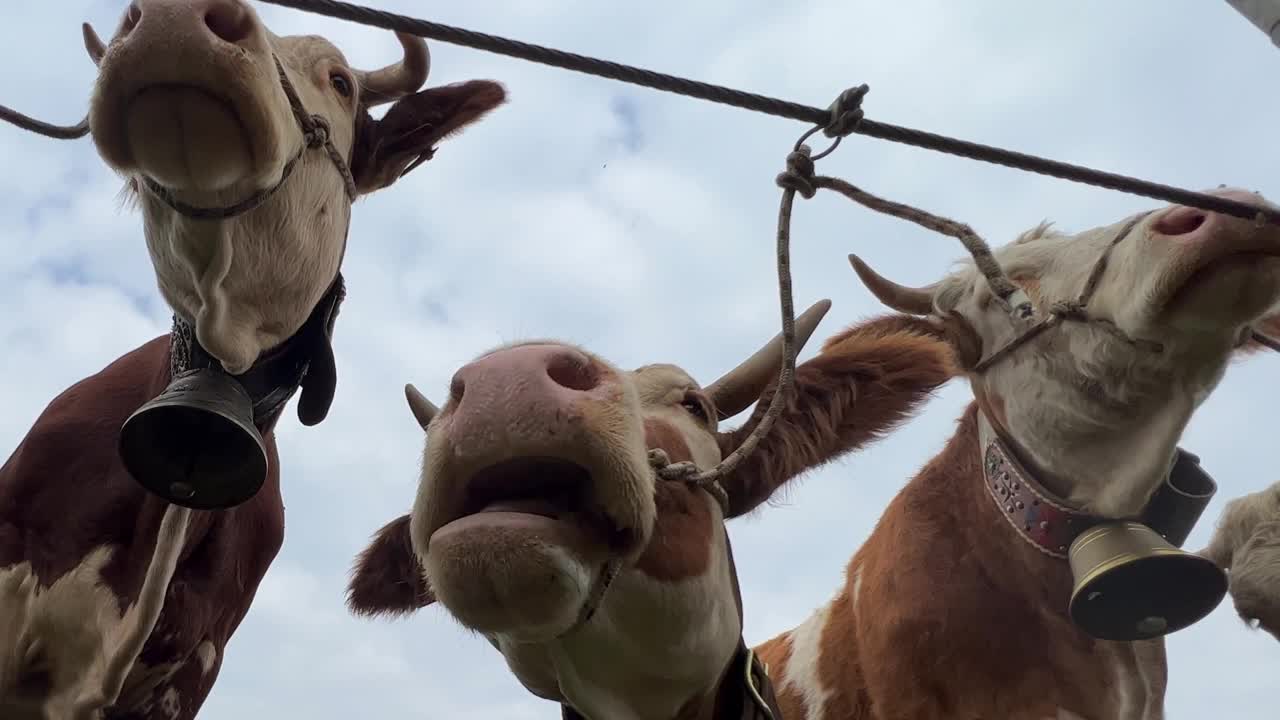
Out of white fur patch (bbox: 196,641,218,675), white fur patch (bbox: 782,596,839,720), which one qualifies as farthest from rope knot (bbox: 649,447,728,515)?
white fur patch (bbox: 196,641,218,675)

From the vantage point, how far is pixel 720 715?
299cm

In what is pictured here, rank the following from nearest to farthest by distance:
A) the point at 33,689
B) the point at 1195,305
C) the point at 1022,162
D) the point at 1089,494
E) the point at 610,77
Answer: the point at 610,77, the point at 1022,162, the point at 1195,305, the point at 33,689, the point at 1089,494

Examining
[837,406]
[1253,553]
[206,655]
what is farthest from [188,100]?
[1253,553]

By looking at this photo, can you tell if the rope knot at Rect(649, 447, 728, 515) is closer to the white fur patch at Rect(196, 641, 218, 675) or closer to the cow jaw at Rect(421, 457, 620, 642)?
the cow jaw at Rect(421, 457, 620, 642)

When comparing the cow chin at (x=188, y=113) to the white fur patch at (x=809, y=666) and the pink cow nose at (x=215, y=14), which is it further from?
the white fur patch at (x=809, y=666)

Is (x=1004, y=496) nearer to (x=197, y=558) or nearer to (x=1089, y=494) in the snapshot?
(x=1089, y=494)

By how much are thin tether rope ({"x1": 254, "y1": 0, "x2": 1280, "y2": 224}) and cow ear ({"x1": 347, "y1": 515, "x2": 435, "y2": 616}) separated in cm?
166

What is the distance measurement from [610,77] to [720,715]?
1.62 metres

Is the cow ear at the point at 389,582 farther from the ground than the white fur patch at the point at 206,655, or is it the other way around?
the cow ear at the point at 389,582

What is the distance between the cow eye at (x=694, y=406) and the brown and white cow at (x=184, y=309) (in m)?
1.24

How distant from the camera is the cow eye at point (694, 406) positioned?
10.8ft

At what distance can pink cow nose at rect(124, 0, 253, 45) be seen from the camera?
9.24ft

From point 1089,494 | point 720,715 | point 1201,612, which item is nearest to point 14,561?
point 720,715

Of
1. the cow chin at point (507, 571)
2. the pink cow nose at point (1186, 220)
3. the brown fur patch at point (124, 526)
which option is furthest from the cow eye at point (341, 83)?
the pink cow nose at point (1186, 220)
